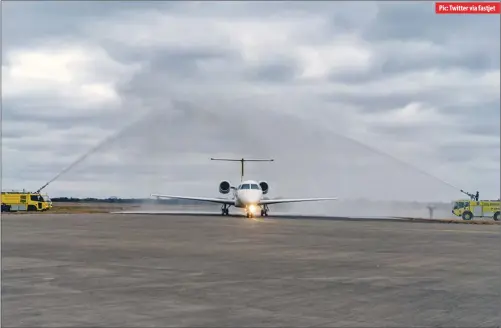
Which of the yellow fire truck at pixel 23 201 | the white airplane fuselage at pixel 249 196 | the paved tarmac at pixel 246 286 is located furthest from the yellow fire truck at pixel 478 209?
the yellow fire truck at pixel 23 201

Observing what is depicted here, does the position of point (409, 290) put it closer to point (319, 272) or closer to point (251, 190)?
point (319, 272)

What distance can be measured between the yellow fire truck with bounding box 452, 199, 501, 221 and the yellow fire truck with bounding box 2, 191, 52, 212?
56708mm

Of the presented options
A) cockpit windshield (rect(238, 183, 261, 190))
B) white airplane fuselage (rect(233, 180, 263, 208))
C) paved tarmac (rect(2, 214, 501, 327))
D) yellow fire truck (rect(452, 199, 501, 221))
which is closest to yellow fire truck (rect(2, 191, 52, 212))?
white airplane fuselage (rect(233, 180, 263, 208))

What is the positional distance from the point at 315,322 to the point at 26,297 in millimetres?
5728

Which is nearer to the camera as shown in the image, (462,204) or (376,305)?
(376,305)

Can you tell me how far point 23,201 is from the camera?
84.4 metres

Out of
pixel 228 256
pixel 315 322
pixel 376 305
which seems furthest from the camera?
pixel 228 256

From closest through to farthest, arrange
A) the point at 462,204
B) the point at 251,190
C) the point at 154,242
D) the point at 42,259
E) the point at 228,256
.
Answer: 1. the point at 42,259
2. the point at 228,256
3. the point at 154,242
4. the point at 251,190
5. the point at 462,204

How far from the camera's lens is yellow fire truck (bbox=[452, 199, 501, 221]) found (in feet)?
233

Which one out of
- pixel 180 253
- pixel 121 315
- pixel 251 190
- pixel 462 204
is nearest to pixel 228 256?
pixel 180 253

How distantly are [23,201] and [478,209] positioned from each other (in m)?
59.7

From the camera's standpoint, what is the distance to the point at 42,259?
745 inches

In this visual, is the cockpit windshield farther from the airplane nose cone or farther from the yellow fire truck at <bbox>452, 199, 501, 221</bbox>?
the yellow fire truck at <bbox>452, 199, 501, 221</bbox>

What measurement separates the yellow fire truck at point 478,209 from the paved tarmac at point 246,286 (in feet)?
168
